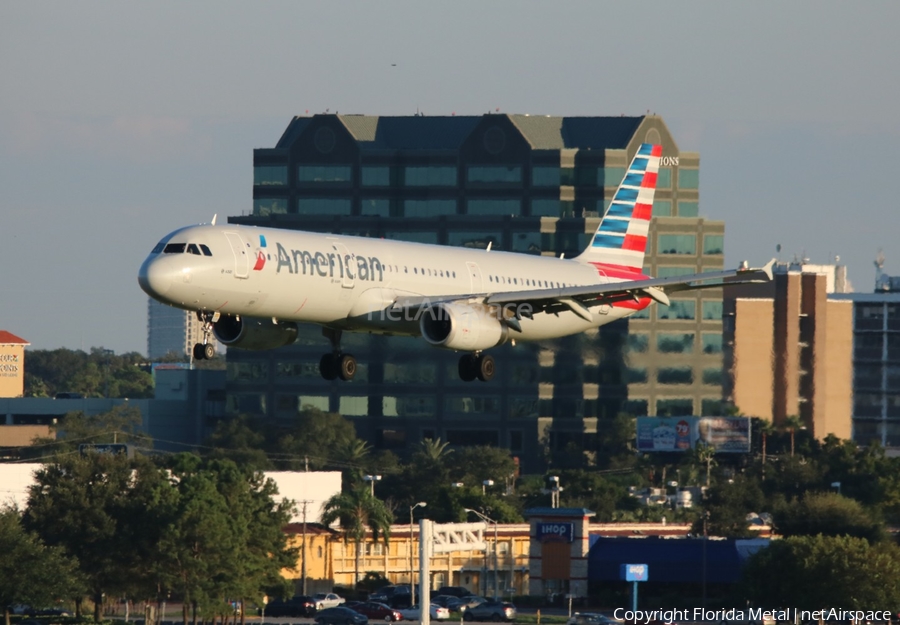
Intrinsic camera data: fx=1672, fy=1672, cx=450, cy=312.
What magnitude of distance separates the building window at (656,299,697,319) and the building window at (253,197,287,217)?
47338 millimetres

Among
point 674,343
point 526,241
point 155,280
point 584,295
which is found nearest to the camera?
point 155,280

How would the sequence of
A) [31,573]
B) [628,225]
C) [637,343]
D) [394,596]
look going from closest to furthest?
1. [628,225]
2. [31,573]
3. [394,596]
4. [637,343]

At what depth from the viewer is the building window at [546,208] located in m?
190

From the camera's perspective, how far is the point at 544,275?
71000mm

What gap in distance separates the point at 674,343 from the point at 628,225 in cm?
9244

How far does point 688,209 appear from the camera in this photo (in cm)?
19462

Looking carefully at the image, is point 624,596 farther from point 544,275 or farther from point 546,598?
point 544,275

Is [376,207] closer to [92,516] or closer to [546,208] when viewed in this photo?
[546,208]

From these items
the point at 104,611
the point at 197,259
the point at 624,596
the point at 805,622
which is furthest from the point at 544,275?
the point at 104,611

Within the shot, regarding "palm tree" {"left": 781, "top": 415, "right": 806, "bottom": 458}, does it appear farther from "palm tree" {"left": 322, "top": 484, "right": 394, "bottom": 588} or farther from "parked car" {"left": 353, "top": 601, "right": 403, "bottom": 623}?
"parked car" {"left": 353, "top": 601, "right": 403, "bottom": 623}

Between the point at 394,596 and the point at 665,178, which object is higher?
the point at 665,178

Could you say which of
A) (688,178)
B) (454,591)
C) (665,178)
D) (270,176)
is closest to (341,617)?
(454,591)

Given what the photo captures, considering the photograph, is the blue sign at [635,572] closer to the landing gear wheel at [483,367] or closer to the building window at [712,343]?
the landing gear wheel at [483,367]

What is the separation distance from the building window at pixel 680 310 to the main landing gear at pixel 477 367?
10996 centimetres
